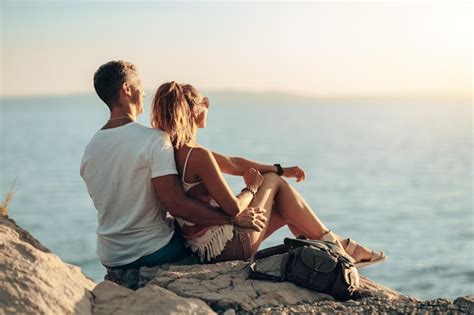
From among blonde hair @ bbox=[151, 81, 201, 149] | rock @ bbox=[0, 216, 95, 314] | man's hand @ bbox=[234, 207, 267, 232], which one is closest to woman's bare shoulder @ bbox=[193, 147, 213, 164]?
blonde hair @ bbox=[151, 81, 201, 149]

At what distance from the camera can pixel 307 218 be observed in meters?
6.24

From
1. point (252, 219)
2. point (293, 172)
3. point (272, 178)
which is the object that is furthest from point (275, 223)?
point (252, 219)

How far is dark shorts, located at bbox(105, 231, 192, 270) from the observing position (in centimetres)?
579

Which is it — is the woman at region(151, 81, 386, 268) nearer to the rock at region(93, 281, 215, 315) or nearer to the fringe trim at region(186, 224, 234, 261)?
the fringe trim at region(186, 224, 234, 261)

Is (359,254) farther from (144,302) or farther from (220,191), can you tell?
(144,302)

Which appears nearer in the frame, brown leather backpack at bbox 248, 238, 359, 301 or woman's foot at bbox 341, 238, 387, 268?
brown leather backpack at bbox 248, 238, 359, 301

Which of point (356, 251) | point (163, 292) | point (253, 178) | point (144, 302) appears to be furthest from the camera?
point (356, 251)

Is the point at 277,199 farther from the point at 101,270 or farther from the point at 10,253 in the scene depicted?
the point at 101,270

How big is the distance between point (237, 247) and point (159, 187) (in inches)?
29.9

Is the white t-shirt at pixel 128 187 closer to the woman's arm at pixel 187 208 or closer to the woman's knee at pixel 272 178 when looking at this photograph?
the woman's arm at pixel 187 208

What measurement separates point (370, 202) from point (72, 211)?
14.9 m

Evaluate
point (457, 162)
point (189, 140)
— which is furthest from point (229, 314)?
point (457, 162)

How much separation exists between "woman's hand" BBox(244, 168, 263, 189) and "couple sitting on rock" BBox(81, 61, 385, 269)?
0.42 feet

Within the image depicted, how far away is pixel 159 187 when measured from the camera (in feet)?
18.1
